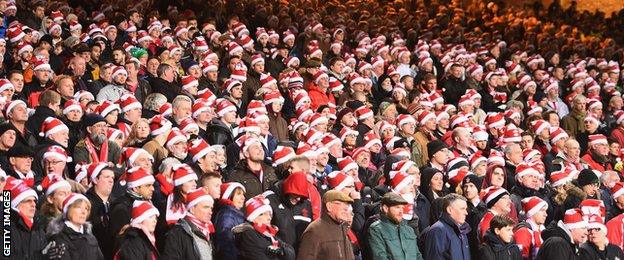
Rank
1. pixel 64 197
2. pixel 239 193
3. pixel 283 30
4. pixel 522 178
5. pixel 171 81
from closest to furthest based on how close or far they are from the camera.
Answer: pixel 64 197
pixel 239 193
pixel 522 178
pixel 171 81
pixel 283 30

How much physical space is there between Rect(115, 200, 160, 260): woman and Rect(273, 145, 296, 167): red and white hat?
9.26 ft

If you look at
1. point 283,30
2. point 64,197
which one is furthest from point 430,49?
point 64,197

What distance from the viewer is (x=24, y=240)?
8.59 m

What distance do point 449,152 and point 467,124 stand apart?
2481 millimetres

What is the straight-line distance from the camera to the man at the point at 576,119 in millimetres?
17828

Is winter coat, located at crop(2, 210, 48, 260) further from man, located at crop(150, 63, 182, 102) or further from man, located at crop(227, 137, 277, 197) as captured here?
man, located at crop(150, 63, 182, 102)

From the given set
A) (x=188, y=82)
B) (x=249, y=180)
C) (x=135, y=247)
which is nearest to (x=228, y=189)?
(x=249, y=180)

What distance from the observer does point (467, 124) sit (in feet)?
51.2

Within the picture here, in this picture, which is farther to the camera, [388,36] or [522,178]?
[388,36]

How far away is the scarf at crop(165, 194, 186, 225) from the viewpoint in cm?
941

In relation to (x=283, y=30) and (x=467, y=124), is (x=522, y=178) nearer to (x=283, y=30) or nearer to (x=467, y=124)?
(x=467, y=124)

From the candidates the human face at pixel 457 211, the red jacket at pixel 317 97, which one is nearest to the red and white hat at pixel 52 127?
the human face at pixel 457 211

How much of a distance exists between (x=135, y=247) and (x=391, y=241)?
95.0 inches

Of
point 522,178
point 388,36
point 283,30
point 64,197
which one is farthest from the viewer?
point 388,36
